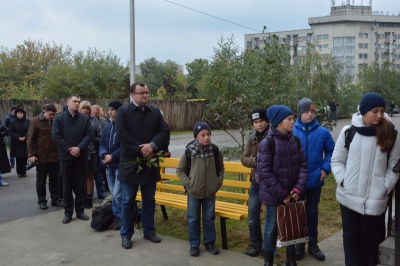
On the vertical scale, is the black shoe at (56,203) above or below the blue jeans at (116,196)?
below

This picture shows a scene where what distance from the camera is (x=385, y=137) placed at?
3.69m

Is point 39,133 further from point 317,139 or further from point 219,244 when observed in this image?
point 317,139

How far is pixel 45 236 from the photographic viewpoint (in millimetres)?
6023

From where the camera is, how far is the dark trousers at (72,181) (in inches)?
263

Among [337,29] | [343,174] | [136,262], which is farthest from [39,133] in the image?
[337,29]

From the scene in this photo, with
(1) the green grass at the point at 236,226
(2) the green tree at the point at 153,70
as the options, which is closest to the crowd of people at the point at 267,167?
(1) the green grass at the point at 236,226

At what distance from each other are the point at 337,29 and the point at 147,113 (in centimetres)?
10304

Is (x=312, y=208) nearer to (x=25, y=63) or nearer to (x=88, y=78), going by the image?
(x=88, y=78)

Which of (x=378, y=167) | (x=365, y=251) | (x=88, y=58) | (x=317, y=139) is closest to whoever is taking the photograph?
(x=378, y=167)

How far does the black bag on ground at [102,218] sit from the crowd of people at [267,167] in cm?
10

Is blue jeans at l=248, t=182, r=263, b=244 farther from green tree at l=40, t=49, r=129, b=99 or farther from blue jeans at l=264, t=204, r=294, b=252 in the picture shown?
green tree at l=40, t=49, r=129, b=99

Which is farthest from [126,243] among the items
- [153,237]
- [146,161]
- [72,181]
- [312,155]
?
[312,155]

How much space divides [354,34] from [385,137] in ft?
348

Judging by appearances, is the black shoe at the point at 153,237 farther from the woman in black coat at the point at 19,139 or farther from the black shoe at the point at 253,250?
the woman in black coat at the point at 19,139
